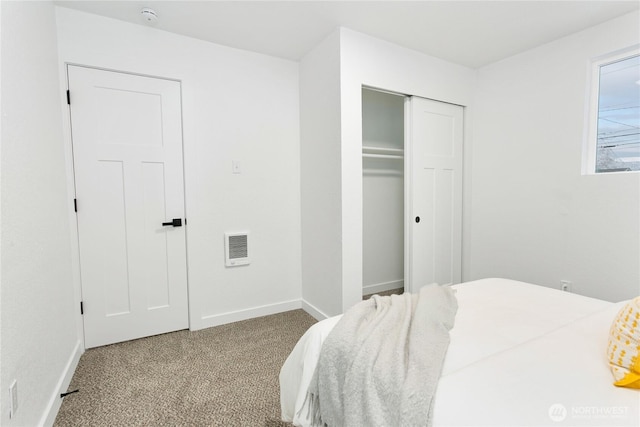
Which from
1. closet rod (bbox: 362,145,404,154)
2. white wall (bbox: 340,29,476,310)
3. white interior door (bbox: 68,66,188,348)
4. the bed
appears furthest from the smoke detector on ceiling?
the bed

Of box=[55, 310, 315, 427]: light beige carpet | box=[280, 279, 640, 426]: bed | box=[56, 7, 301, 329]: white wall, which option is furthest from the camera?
box=[56, 7, 301, 329]: white wall

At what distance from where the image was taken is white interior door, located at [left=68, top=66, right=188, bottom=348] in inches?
90.0

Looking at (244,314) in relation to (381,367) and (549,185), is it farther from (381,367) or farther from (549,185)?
(549,185)

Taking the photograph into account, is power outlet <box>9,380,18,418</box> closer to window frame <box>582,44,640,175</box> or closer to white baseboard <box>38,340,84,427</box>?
white baseboard <box>38,340,84,427</box>

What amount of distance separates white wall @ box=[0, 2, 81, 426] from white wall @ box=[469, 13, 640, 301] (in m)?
3.58

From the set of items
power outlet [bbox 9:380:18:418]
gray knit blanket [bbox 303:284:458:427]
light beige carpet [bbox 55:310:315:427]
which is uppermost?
gray knit blanket [bbox 303:284:458:427]

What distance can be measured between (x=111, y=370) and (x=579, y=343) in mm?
2583

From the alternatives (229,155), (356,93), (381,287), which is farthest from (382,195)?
(229,155)

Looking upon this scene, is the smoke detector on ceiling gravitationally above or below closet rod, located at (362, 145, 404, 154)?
above

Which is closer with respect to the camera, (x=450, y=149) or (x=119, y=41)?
(x=119, y=41)

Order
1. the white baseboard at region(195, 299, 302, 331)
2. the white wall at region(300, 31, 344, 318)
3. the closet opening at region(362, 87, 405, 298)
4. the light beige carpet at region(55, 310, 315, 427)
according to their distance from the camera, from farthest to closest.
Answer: the closet opening at region(362, 87, 405, 298) → the white baseboard at region(195, 299, 302, 331) → the white wall at region(300, 31, 344, 318) → the light beige carpet at region(55, 310, 315, 427)

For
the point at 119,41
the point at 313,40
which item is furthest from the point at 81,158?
the point at 313,40

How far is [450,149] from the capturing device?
3184mm

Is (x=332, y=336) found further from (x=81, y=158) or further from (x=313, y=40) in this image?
(x=313, y=40)
